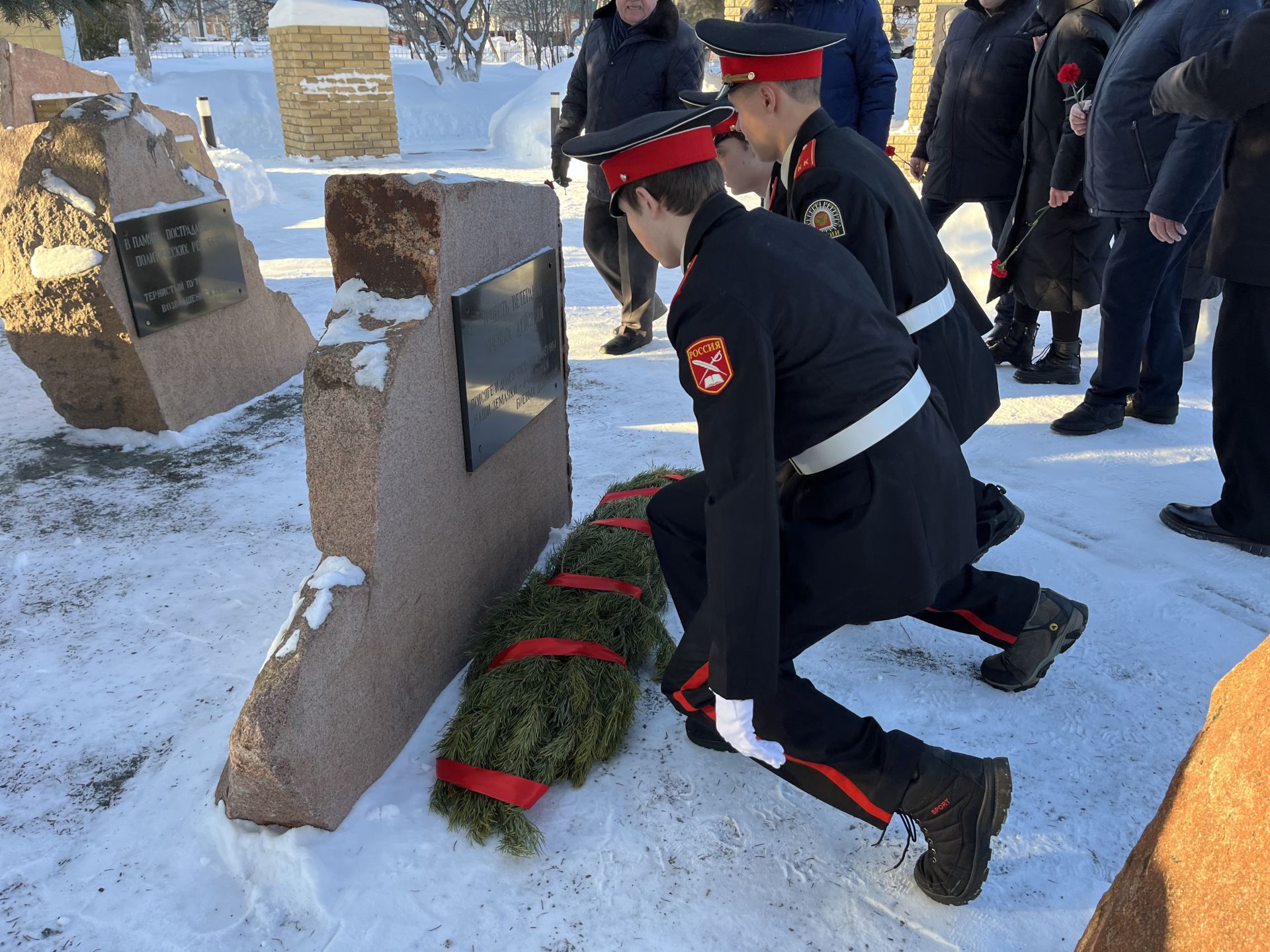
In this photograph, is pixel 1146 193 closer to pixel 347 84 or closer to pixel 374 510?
pixel 374 510

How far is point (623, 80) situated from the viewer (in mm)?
4391

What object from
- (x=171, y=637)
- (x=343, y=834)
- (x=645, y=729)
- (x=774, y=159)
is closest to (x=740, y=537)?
(x=645, y=729)

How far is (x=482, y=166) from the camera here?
44.1 feet

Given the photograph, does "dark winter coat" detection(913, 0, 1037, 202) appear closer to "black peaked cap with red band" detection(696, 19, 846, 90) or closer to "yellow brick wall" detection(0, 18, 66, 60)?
"black peaked cap with red band" detection(696, 19, 846, 90)

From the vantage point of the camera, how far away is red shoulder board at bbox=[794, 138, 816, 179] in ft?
7.34

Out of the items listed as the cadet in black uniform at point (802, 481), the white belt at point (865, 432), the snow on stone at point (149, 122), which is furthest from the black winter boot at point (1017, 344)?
the snow on stone at point (149, 122)

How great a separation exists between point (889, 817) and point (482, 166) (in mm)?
13069

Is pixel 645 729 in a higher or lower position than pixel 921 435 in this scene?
lower

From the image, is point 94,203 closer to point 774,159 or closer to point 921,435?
point 774,159

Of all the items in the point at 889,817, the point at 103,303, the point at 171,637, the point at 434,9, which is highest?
the point at 434,9

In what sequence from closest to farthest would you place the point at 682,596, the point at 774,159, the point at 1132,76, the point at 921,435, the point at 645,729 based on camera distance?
1. the point at 921,435
2. the point at 682,596
3. the point at 645,729
4. the point at 774,159
5. the point at 1132,76

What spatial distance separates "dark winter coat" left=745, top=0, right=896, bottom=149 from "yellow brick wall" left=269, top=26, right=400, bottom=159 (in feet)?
39.5

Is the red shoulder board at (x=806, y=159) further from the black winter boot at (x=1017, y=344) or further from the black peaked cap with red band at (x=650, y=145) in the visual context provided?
the black winter boot at (x=1017, y=344)

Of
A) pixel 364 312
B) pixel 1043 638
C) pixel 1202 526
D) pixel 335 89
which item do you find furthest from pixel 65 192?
pixel 335 89
